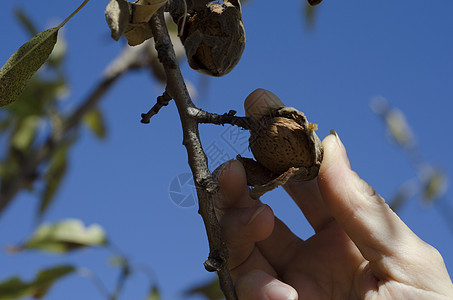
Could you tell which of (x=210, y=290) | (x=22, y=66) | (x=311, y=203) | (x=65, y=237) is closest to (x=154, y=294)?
(x=210, y=290)

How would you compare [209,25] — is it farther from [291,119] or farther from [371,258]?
[371,258]

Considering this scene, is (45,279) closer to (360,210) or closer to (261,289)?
(261,289)

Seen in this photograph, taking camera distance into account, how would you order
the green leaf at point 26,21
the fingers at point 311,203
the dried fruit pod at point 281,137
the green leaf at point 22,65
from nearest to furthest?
the green leaf at point 22,65
the dried fruit pod at point 281,137
the fingers at point 311,203
the green leaf at point 26,21

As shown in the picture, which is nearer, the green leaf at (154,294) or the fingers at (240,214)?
the fingers at (240,214)

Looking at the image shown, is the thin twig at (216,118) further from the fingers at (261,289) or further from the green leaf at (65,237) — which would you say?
the green leaf at (65,237)

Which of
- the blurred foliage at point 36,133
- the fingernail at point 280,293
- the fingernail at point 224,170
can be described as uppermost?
the blurred foliage at point 36,133

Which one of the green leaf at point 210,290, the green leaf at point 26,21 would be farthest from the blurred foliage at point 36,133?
the green leaf at point 210,290

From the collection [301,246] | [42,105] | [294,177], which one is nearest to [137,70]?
[42,105]

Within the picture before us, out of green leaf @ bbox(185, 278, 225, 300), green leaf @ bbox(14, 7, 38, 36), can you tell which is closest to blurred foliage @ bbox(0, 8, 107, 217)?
green leaf @ bbox(14, 7, 38, 36)
